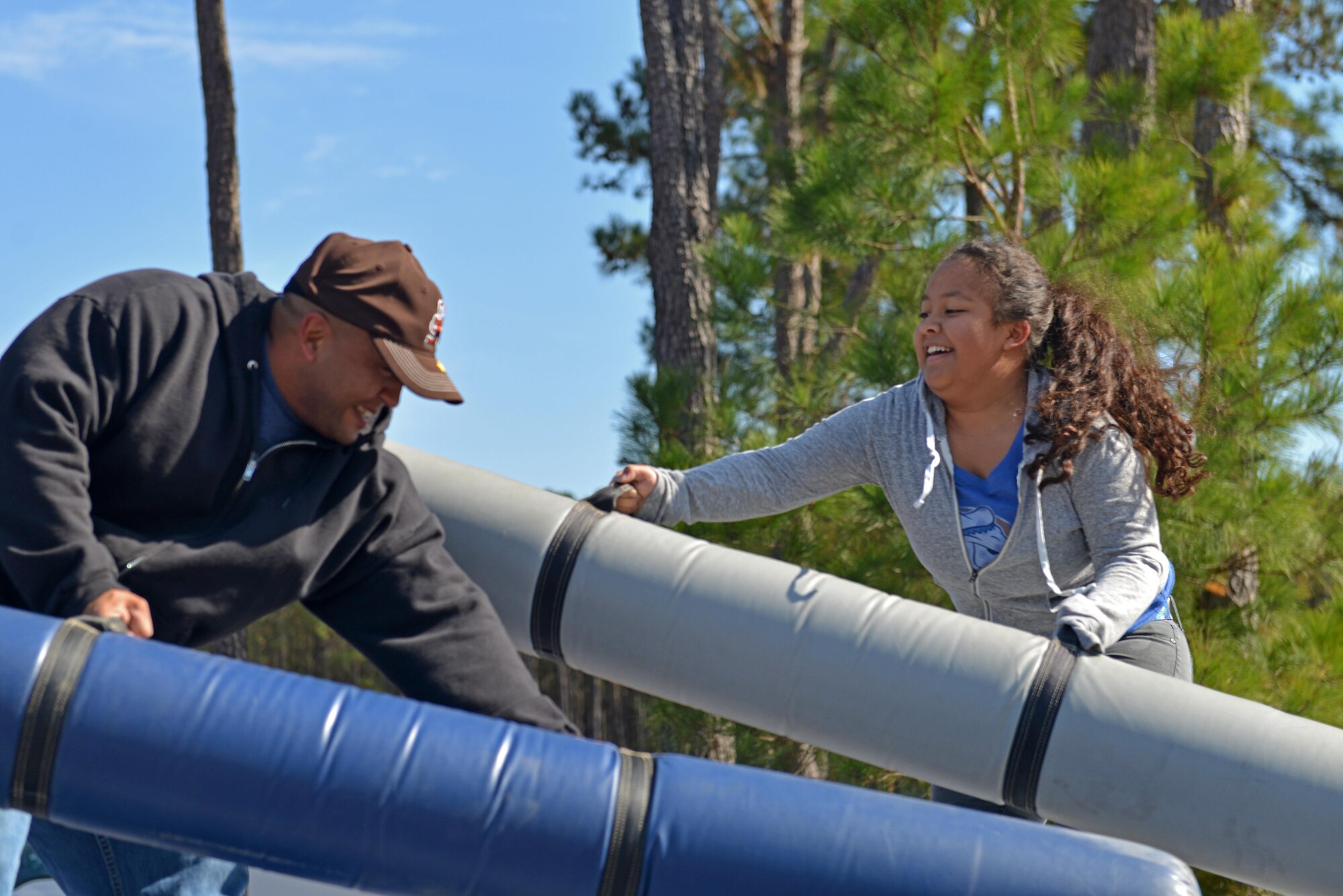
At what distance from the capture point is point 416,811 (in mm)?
1698

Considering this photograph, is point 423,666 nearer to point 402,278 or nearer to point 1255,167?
point 402,278

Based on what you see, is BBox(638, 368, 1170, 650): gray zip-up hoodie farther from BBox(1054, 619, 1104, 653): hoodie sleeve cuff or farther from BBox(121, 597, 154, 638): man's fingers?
BBox(121, 597, 154, 638): man's fingers

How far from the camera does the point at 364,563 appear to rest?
7.02 ft

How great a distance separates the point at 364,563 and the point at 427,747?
49cm

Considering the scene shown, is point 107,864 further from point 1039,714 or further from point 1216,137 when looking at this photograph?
point 1216,137

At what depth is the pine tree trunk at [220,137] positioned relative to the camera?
24.6 ft

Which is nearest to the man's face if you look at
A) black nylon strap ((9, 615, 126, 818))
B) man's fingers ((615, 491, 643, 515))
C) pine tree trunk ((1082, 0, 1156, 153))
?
black nylon strap ((9, 615, 126, 818))

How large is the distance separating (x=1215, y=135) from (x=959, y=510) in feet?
11.7

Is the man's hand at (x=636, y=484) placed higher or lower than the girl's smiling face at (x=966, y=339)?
lower

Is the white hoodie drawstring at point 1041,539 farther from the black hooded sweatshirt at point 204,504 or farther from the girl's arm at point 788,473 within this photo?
the black hooded sweatshirt at point 204,504

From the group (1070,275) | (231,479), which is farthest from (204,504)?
(1070,275)

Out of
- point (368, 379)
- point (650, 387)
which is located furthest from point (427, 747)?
point (650, 387)

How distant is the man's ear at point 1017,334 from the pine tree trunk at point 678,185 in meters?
3.56

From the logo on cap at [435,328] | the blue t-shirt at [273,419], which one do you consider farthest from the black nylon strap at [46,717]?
the logo on cap at [435,328]
